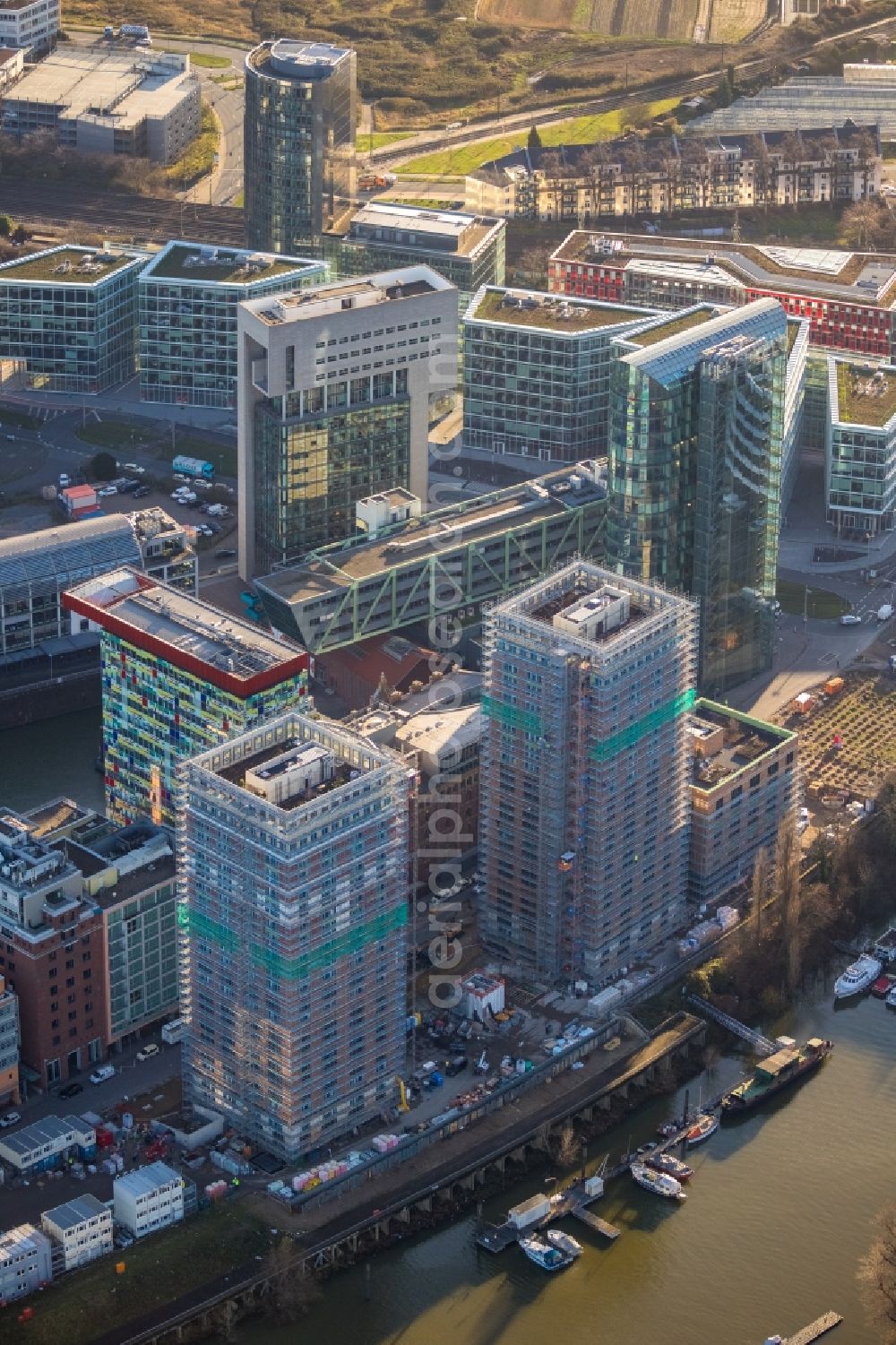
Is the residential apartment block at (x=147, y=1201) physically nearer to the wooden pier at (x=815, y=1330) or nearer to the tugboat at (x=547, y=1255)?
the tugboat at (x=547, y=1255)

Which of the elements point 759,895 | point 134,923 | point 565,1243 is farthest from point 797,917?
point 134,923

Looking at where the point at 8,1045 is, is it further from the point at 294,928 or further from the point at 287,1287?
the point at 287,1287

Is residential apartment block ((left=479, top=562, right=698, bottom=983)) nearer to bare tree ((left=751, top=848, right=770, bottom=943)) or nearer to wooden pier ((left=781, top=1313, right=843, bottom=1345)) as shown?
bare tree ((left=751, top=848, right=770, bottom=943))

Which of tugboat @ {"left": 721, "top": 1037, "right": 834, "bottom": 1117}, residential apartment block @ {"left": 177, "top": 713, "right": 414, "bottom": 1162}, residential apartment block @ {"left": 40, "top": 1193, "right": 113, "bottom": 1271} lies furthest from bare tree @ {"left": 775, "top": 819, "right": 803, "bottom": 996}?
residential apartment block @ {"left": 40, "top": 1193, "right": 113, "bottom": 1271}

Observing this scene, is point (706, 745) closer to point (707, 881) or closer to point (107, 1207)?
point (707, 881)

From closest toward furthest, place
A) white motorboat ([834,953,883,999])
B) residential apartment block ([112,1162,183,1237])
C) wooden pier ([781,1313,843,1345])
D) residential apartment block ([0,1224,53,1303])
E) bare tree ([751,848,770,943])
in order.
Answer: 1. residential apartment block ([0,1224,53,1303])
2. wooden pier ([781,1313,843,1345])
3. residential apartment block ([112,1162,183,1237])
4. bare tree ([751,848,770,943])
5. white motorboat ([834,953,883,999])

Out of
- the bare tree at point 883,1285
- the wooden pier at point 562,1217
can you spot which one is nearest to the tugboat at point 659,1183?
the wooden pier at point 562,1217
